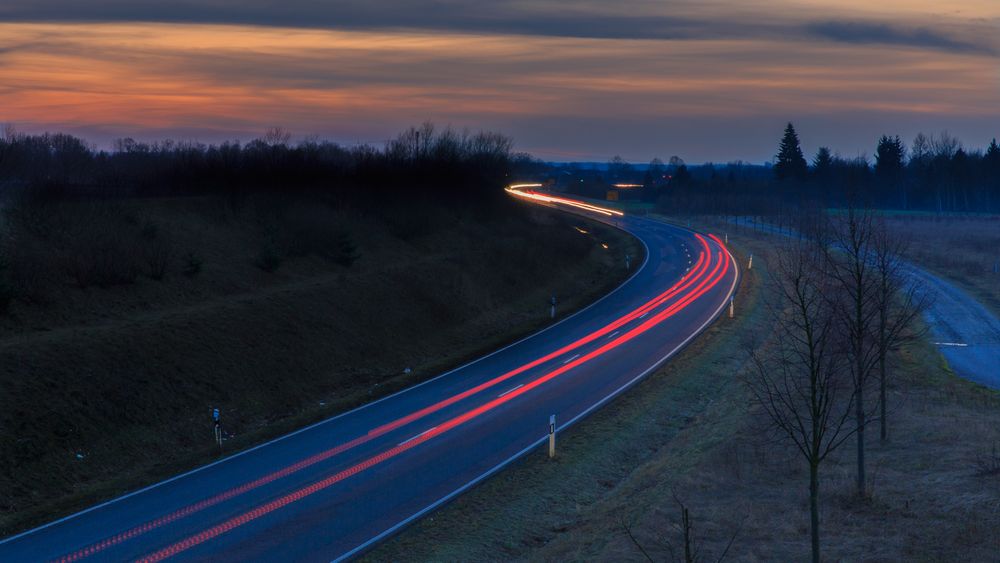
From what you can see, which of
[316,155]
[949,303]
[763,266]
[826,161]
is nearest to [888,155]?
[826,161]

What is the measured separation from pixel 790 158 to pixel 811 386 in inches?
4871

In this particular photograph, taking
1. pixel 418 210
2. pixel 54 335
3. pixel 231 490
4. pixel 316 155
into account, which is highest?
pixel 316 155

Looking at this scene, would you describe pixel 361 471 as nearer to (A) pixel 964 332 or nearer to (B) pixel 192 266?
(B) pixel 192 266

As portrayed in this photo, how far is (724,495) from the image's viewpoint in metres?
16.2

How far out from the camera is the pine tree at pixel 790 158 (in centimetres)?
12731

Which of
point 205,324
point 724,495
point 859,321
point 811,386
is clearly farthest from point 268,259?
point 811,386

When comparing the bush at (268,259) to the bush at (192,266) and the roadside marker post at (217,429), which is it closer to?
the bush at (192,266)

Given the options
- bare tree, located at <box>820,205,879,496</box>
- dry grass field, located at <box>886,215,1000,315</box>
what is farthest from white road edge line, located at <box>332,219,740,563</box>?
dry grass field, located at <box>886,215,1000,315</box>

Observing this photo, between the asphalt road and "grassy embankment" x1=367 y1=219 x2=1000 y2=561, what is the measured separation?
989 millimetres

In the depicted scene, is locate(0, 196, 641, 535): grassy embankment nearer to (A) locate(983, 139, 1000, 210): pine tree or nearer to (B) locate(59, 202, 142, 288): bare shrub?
(B) locate(59, 202, 142, 288): bare shrub

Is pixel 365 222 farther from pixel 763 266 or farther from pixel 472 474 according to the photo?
pixel 472 474

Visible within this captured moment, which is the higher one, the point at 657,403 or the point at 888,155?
the point at 888,155

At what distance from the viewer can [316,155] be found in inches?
2077

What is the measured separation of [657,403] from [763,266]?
3653 cm
